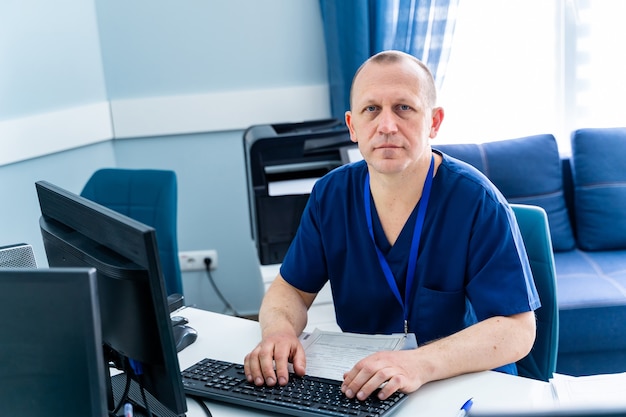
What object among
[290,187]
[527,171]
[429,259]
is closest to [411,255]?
[429,259]

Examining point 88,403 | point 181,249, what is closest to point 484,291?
point 88,403

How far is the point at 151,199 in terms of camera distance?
2.57m

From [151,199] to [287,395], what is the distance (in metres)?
1.38

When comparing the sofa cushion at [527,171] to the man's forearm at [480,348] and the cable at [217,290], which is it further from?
the man's forearm at [480,348]

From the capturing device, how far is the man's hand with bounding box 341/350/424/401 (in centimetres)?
130

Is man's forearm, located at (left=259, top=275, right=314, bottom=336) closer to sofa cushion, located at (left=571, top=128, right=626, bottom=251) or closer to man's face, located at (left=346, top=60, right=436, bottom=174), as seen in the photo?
man's face, located at (left=346, top=60, right=436, bottom=174)

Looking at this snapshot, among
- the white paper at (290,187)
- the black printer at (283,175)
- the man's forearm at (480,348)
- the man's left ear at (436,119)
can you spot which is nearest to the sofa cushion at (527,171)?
the black printer at (283,175)

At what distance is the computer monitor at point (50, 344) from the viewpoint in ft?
3.27

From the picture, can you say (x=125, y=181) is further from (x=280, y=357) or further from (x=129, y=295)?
(x=129, y=295)

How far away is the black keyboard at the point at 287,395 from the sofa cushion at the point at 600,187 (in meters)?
2.08

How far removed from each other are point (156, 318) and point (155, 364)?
101 mm

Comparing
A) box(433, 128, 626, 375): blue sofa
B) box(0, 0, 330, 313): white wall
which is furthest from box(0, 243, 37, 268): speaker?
box(433, 128, 626, 375): blue sofa

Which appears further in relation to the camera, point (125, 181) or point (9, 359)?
point (125, 181)

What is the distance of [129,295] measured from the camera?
3.73 feet
